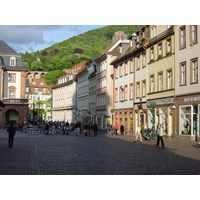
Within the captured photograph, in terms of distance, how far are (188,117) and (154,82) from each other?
9295 millimetres

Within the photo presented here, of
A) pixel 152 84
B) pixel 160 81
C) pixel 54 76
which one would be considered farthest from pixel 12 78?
pixel 54 76

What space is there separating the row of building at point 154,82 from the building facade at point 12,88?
615 inches

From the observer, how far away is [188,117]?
36.8 m

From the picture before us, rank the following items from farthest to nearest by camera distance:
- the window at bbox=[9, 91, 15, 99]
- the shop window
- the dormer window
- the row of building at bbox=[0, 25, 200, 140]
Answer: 1. the dormer window
2. the window at bbox=[9, 91, 15, 99]
3. the row of building at bbox=[0, 25, 200, 140]
4. the shop window

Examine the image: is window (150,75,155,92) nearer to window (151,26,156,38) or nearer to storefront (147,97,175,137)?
storefront (147,97,175,137)

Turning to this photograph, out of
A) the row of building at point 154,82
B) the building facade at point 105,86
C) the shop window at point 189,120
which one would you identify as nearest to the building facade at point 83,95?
the row of building at point 154,82

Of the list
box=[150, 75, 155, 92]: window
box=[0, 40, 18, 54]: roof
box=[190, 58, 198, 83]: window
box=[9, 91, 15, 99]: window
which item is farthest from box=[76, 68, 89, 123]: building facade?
box=[190, 58, 198, 83]: window

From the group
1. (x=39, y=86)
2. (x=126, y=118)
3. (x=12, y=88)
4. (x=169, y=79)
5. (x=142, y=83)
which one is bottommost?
(x=126, y=118)

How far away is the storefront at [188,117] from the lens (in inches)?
1378

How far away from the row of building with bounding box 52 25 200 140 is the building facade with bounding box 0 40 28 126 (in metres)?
15.6

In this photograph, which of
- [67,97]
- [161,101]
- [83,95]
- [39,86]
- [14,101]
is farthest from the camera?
[39,86]

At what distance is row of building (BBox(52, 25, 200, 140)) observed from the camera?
3594 cm

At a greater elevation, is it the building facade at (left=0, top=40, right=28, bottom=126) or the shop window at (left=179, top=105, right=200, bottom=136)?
the building facade at (left=0, top=40, right=28, bottom=126)

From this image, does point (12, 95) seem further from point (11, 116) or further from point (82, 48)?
point (82, 48)
